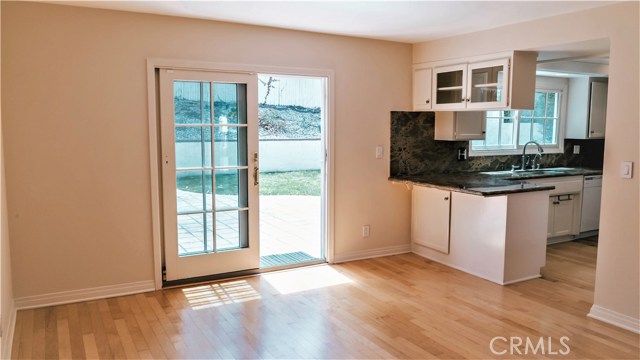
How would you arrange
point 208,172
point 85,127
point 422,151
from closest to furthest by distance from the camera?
1. point 85,127
2. point 208,172
3. point 422,151

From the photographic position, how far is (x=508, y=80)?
13.7ft

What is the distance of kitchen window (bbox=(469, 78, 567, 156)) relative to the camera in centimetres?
589

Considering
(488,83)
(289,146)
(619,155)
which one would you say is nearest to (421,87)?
(488,83)

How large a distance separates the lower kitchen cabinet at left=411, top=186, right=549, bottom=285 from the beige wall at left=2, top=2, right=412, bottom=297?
2.06m

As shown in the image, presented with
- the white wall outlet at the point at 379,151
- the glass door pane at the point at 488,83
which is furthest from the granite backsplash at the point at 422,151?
the glass door pane at the point at 488,83

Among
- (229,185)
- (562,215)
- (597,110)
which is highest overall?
(597,110)

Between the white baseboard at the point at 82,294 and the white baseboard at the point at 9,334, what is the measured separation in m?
0.10

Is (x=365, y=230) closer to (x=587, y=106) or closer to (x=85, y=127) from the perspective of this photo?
(x=85, y=127)

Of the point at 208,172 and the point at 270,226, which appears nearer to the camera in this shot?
the point at 208,172

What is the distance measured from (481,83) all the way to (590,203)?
95.1 inches

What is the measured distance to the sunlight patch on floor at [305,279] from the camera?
414 cm

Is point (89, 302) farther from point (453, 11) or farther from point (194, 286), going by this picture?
point (453, 11)

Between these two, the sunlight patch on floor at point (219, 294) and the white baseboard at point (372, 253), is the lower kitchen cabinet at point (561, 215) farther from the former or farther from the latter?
the sunlight patch on floor at point (219, 294)

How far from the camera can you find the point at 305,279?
436 centimetres
